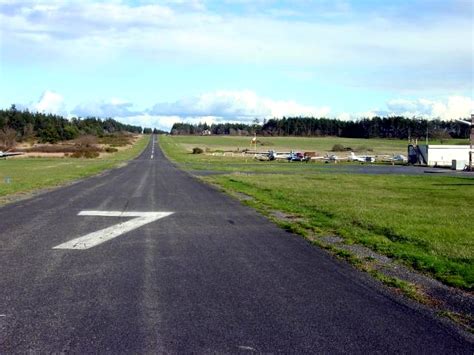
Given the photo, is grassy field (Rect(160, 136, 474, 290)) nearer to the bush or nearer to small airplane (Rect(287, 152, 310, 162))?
small airplane (Rect(287, 152, 310, 162))

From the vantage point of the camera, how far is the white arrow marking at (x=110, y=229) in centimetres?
1008

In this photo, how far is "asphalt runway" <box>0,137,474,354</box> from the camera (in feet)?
16.8

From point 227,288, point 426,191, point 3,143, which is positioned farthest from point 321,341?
point 3,143

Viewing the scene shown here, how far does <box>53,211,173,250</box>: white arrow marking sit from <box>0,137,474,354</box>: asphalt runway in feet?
0.19

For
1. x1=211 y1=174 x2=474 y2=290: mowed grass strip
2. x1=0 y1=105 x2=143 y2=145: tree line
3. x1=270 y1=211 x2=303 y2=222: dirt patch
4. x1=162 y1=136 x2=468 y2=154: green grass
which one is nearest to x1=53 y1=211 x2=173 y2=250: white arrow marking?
x1=270 y1=211 x2=303 y2=222: dirt patch

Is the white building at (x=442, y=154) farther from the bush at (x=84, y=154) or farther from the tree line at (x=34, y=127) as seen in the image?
the tree line at (x=34, y=127)

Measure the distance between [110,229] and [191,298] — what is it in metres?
5.94

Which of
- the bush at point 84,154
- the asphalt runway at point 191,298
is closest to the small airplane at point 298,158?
the bush at point 84,154

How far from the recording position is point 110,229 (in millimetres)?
12062

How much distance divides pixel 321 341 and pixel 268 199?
621 inches

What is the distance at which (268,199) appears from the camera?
2092cm

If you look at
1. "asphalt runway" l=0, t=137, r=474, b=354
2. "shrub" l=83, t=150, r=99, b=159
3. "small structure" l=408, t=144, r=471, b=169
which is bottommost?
"shrub" l=83, t=150, r=99, b=159

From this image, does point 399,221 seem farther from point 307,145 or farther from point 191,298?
point 307,145

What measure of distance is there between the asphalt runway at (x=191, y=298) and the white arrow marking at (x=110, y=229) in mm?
58
